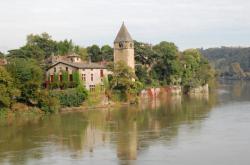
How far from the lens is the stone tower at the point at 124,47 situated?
7175 centimetres

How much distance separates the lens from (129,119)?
49.7 meters

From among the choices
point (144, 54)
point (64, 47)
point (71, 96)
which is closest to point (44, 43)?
point (64, 47)

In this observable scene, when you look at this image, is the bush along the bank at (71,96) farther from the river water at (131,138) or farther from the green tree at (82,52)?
the green tree at (82,52)

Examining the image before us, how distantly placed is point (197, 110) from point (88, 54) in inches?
1246

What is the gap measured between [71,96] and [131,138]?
20656 millimetres

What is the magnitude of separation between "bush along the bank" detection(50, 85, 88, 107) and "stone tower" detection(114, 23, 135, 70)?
43.8ft

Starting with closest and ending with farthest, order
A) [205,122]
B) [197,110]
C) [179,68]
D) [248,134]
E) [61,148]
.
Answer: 1. [61,148]
2. [248,134]
3. [205,122]
4. [197,110]
5. [179,68]

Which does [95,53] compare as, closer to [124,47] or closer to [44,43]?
[44,43]

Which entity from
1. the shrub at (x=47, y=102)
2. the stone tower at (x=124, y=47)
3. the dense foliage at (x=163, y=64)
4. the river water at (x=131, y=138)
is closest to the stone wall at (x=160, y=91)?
the dense foliage at (x=163, y=64)

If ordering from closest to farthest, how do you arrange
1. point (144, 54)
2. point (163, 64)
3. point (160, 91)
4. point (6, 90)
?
1. point (6, 90)
2. point (160, 91)
3. point (144, 54)
4. point (163, 64)

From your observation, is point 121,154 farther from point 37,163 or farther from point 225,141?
point 225,141

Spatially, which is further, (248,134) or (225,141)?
(248,134)

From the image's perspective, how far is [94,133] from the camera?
40.9 metres

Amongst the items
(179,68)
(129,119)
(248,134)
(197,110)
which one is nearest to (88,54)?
(179,68)
